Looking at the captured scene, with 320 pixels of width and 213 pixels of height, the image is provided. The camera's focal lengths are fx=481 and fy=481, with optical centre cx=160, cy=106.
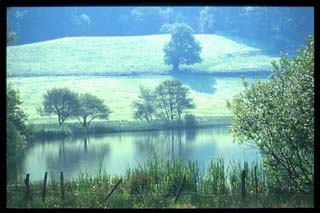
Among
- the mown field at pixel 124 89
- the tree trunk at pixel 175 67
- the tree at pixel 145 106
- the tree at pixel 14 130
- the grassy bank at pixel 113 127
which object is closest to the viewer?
the tree at pixel 14 130

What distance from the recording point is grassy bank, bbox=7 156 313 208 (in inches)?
258

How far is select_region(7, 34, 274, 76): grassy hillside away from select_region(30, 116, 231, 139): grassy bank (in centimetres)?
234

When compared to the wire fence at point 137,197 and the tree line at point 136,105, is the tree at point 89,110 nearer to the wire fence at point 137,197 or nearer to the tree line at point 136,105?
the tree line at point 136,105

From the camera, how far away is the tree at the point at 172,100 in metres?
17.4

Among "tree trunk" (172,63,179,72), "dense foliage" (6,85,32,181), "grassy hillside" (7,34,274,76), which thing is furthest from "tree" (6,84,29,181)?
"tree trunk" (172,63,179,72)

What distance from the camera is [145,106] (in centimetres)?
1823

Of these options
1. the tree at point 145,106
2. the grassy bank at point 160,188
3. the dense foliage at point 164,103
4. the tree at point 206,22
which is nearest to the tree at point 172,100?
the dense foliage at point 164,103

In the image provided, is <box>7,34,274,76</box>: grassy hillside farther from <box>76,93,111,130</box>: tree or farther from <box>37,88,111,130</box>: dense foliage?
<box>76,93,111,130</box>: tree

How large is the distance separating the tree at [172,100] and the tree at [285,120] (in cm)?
896

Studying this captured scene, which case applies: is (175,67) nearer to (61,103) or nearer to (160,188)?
(61,103)

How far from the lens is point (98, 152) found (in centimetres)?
1659

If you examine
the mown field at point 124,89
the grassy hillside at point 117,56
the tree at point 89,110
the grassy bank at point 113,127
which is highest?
the grassy hillside at point 117,56

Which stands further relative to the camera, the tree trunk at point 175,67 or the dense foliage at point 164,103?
the tree trunk at point 175,67

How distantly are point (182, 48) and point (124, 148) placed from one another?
16.2 feet
